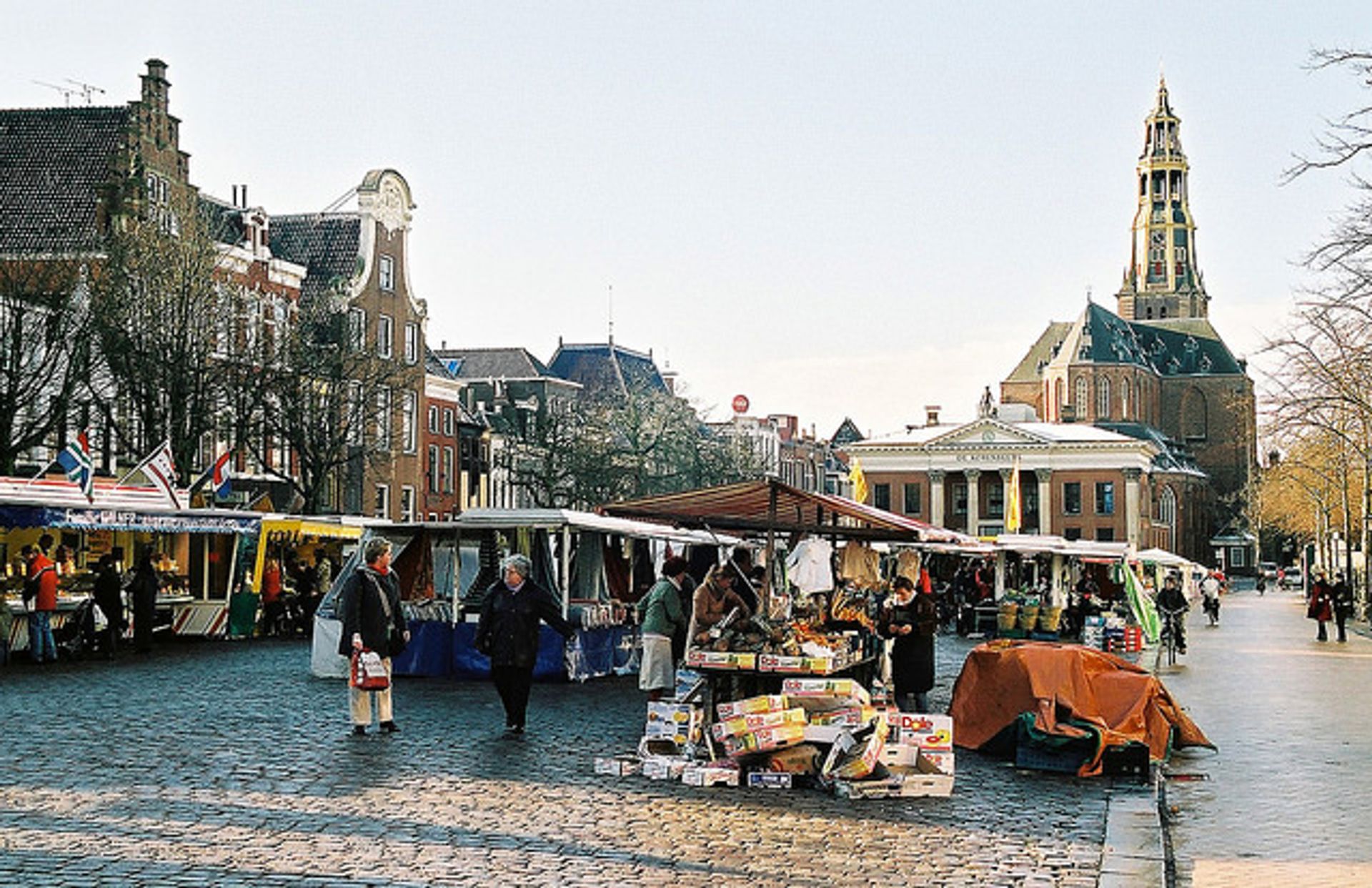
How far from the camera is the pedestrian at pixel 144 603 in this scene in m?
27.9

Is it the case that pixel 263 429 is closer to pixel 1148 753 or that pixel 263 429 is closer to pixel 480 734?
pixel 480 734

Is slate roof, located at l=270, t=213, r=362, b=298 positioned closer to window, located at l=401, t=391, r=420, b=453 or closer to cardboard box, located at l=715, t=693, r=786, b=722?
window, located at l=401, t=391, r=420, b=453

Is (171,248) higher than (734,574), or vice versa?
(171,248)

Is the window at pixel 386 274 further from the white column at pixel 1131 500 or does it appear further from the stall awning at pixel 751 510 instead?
the white column at pixel 1131 500

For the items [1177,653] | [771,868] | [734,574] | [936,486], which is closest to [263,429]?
[1177,653]

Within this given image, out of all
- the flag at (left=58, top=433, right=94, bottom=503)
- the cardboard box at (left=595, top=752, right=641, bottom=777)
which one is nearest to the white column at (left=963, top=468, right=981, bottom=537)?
the flag at (left=58, top=433, right=94, bottom=503)

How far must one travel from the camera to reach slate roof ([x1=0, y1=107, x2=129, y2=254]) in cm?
4447

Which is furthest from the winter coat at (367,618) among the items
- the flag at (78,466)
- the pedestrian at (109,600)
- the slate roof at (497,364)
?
the slate roof at (497,364)

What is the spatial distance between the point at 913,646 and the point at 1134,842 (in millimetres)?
6178

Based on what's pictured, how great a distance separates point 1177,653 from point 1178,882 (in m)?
25.5

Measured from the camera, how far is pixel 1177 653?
1373 inches

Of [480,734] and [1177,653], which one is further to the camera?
[1177,653]

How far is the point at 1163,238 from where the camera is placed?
156 meters

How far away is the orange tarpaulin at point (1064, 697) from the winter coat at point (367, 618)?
540 cm
